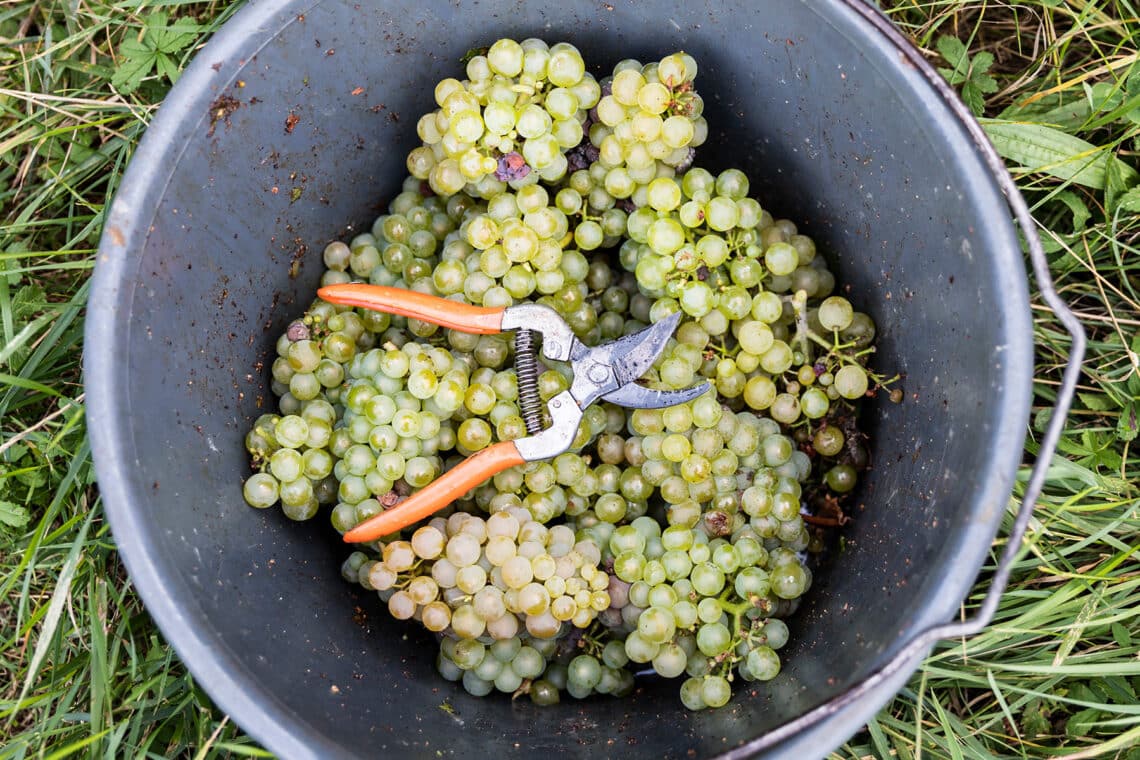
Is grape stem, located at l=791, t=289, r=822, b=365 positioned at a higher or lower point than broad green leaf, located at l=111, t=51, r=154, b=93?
lower

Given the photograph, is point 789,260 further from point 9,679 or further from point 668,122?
point 9,679

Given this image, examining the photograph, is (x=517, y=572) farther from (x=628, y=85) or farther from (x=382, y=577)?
(x=628, y=85)

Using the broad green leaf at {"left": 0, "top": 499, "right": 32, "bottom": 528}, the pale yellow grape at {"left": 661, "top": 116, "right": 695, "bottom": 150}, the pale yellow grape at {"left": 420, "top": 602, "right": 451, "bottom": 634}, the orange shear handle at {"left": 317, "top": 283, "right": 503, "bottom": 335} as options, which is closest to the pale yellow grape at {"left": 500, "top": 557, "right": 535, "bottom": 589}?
the pale yellow grape at {"left": 420, "top": 602, "right": 451, "bottom": 634}

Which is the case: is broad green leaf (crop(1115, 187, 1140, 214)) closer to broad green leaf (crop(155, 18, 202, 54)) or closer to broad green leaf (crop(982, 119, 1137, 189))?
broad green leaf (crop(982, 119, 1137, 189))

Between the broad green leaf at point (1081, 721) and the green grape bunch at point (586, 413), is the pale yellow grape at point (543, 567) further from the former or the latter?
the broad green leaf at point (1081, 721)

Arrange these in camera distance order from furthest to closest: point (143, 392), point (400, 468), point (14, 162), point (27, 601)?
point (14, 162) < point (27, 601) < point (400, 468) < point (143, 392)

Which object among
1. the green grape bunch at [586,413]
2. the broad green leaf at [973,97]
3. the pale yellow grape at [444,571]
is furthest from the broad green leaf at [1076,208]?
the pale yellow grape at [444,571]

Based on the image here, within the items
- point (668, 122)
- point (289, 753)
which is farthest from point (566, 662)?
point (668, 122)
